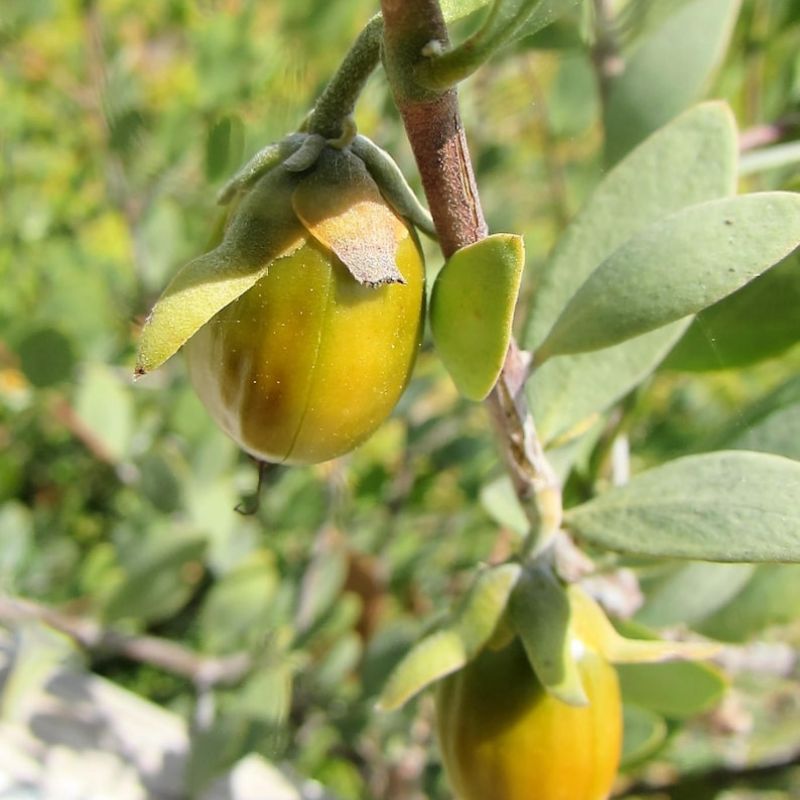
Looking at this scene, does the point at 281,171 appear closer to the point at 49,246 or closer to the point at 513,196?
the point at 49,246

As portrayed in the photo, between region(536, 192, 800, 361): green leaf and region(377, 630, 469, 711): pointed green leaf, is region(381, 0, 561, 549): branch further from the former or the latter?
region(377, 630, 469, 711): pointed green leaf

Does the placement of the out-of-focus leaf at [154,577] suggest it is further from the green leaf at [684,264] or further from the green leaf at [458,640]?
the green leaf at [684,264]

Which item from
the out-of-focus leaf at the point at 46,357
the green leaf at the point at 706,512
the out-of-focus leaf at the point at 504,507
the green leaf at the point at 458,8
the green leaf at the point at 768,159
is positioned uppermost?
the green leaf at the point at 458,8

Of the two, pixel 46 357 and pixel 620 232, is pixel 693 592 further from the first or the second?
pixel 46 357

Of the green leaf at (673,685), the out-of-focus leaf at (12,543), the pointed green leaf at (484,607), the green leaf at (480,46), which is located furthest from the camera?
the out-of-focus leaf at (12,543)

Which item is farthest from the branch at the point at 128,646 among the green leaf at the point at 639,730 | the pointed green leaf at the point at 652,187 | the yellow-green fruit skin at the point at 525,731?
the pointed green leaf at the point at 652,187

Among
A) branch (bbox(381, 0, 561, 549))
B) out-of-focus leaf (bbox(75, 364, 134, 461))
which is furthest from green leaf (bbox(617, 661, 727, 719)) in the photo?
out-of-focus leaf (bbox(75, 364, 134, 461))

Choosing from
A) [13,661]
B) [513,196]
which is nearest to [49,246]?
[13,661]
